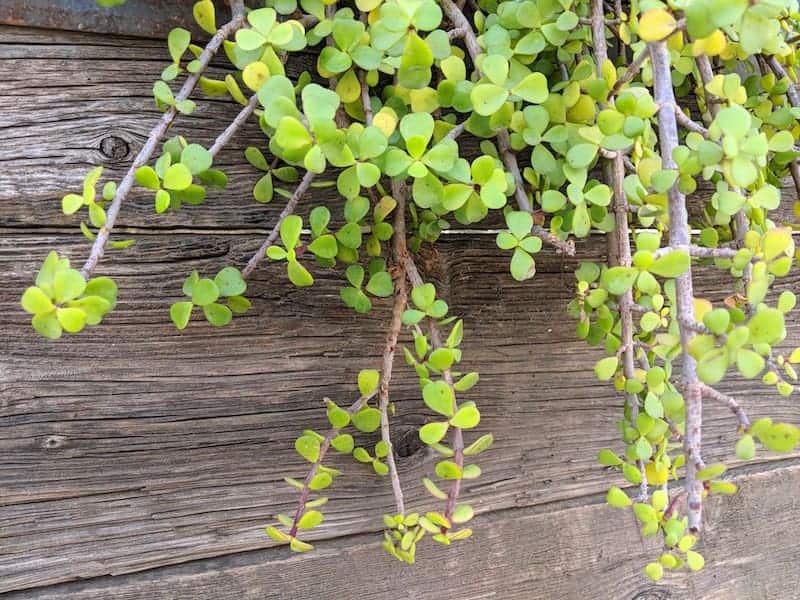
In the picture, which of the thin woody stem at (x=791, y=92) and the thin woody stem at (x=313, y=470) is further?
the thin woody stem at (x=791, y=92)

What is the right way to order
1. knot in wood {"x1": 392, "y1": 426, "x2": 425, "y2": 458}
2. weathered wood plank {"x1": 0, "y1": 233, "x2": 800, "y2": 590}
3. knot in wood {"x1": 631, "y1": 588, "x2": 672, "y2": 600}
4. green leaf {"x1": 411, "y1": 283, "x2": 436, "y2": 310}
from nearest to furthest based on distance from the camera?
green leaf {"x1": 411, "y1": 283, "x2": 436, "y2": 310} → weathered wood plank {"x1": 0, "y1": 233, "x2": 800, "y2": 590} → knot in wood {"x1": 392, "y1": 426, "x2": 425, "y2": 458} → knot in wood {"x1": 631, "y1": 588, "x2": 672, "y2": 600}

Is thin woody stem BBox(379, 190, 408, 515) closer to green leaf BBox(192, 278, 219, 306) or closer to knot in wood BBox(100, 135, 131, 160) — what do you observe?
green leaf BBox(192, 278, 219, 306)

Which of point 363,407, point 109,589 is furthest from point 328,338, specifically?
point 109,589

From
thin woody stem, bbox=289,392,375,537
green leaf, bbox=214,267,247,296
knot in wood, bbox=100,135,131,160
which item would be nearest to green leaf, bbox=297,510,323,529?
thin woody stem, bbox=289,392,375,537

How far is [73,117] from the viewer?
2.35 ft

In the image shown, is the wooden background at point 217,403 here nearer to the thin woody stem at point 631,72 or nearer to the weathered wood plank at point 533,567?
the weathered wood plank at point 533,567

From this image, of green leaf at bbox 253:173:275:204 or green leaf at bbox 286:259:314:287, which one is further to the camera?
green leaf at bbox 253:173:275:204

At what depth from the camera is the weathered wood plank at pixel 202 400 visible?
74cm

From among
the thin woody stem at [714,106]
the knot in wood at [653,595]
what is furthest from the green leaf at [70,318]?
the knot in wood at [653,595]

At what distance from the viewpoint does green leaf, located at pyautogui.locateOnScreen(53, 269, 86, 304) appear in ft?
1.53

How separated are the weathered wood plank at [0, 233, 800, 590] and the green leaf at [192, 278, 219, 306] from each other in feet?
0.55

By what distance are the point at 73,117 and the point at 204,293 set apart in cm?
28

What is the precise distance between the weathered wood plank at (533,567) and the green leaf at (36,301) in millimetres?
467

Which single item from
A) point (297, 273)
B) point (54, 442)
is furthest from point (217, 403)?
point (297, 273)
